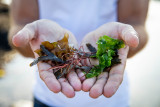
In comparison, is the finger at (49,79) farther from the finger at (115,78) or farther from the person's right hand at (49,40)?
the finger at (115,78)

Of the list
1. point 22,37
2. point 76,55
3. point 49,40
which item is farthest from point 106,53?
point 22,37

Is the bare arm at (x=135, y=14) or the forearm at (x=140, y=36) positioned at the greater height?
the bare arm at (x=135, y=14)

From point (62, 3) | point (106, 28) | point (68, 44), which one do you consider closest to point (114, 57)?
point (106, 28)

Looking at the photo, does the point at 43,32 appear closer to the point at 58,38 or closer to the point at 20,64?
the point at 58,38

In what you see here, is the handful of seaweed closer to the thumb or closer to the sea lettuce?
the sea lettuce

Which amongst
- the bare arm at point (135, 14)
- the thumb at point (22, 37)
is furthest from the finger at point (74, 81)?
the bare arm at point (135, 14)

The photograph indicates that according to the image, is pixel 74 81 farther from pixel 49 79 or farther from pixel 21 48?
pixel 21 48
